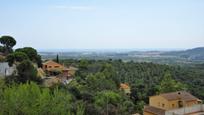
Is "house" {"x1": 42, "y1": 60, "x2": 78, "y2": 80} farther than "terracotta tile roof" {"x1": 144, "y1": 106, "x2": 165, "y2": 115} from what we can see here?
Yes

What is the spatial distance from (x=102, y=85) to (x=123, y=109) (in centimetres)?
711

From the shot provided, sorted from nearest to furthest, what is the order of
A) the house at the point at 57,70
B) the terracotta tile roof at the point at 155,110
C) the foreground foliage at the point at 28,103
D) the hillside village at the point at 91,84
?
1. the foreground foliage at the point at 28,103
2. the terracotta tile roof at the point at 155,110
3. the hillside village at the point at 91,84
4. the house at the point at 57,70

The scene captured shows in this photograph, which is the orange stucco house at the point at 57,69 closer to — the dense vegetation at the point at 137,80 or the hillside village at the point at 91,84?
the hillside village at the point at 91,84

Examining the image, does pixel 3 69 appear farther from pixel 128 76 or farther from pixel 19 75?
pixel 128 76

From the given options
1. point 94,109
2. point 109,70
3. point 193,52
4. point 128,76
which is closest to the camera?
point 94,109

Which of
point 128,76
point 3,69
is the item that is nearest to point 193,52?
point 128,76

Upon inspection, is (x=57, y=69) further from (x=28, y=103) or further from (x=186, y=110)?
(x=28, y=103)

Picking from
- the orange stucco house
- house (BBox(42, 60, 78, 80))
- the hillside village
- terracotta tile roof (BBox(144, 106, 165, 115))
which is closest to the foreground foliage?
the hillside village

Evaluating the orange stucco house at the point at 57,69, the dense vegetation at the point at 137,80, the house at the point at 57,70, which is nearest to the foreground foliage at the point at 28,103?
the dense vegetation at the point at 137,80

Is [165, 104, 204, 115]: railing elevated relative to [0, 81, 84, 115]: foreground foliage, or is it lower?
lower

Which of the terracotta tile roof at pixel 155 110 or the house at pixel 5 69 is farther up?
the house at pixel 5 69

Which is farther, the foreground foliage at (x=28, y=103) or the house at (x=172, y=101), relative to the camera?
the house at (x=172, y=101)

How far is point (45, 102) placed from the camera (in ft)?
38.5

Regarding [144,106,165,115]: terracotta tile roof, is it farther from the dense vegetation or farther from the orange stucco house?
the orange stucco house
